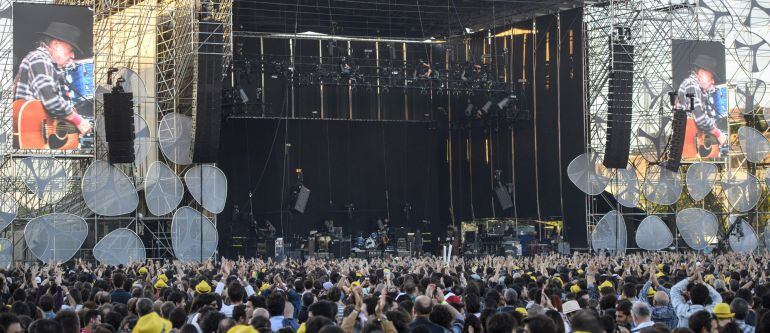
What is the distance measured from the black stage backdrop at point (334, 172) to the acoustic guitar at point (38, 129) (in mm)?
6538

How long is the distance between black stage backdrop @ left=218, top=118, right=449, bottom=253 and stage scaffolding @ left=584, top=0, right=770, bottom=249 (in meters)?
7.07

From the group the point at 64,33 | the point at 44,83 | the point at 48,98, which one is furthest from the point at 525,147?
the point at 44,83

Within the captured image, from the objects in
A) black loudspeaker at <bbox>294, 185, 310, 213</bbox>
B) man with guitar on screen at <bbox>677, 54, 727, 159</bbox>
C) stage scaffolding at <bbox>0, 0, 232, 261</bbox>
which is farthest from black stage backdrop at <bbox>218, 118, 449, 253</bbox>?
man with guitar on screen at <bbox>677, 54, 727, 159</bbox>

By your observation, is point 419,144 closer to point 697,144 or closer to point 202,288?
point 697,144

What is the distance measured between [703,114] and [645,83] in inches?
74.9

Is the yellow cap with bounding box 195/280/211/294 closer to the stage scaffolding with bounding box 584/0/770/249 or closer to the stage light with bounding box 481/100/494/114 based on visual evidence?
the stage scaffolding with bounding box 584/0/770/249

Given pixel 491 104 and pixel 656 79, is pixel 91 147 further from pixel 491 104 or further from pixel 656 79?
pixel 656 79

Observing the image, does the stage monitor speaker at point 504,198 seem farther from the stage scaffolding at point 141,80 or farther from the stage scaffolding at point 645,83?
the stage scaffolding at point 141,80

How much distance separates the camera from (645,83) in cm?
3266

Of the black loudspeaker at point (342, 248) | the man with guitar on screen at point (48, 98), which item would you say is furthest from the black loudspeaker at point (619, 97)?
the man with guitar on screen at point (48, 98)

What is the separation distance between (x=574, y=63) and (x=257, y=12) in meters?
9.55

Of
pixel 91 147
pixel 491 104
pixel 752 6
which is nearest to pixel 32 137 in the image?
pixel 91 147

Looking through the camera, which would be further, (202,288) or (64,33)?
(64,33)

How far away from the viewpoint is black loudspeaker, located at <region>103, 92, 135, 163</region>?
26688 mm
